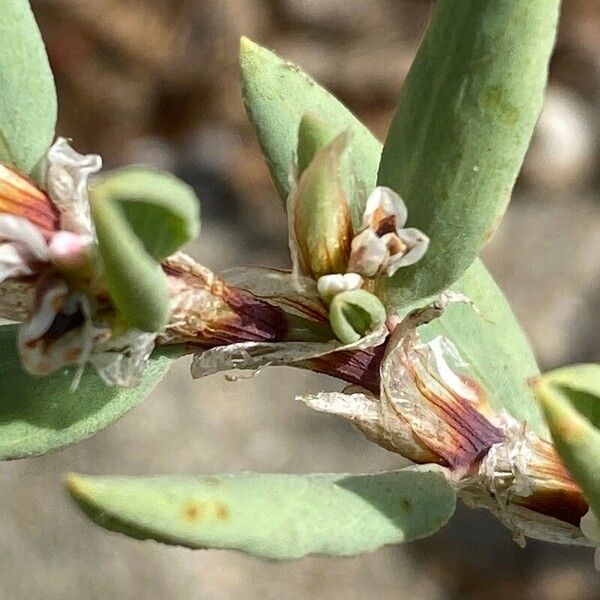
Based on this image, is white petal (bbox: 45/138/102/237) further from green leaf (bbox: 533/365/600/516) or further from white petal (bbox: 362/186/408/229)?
green leaf (bbox: 533/365/600/516)

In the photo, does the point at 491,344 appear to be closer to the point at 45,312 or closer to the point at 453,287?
the point at 453,287

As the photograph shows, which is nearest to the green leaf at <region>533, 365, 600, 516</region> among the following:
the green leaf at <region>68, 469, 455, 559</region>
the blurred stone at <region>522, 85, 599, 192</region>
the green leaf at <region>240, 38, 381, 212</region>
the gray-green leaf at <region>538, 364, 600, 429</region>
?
the gray-green leaf at <region>538, 364, 600, 429</region>

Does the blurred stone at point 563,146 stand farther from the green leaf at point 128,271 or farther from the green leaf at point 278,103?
the green leaf at point 128,271

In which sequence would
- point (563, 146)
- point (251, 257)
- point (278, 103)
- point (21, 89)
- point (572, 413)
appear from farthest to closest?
1. point (563, 146)
2. point (251, 257)
3. point (278, 103)
4. point (21, 89)
5. point (572, 413)

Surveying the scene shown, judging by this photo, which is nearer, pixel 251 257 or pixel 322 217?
pixel 322 217

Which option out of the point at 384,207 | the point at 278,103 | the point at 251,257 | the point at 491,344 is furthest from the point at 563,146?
the point at 384,207

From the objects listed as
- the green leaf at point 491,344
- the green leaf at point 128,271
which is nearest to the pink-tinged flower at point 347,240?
the green leaf at point 128,271

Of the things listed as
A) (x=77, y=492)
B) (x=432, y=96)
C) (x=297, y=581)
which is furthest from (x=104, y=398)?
(x=297, y=581)
